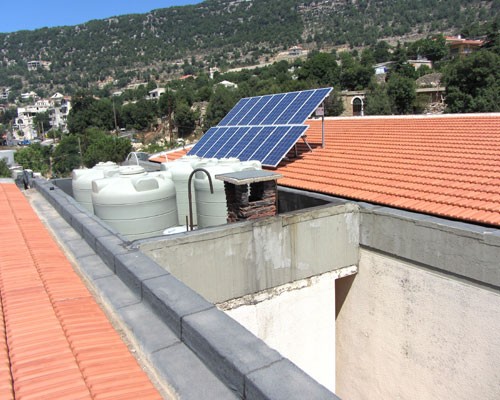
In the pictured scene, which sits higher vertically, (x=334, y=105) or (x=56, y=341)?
(x=334, y=105)

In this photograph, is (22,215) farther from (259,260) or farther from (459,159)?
(459,159)

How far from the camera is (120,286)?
4621mm

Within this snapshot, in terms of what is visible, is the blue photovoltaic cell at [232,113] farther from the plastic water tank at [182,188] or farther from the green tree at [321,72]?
the green tree at [321,72]

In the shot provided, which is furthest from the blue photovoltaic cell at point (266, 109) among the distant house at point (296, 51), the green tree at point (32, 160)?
the distant house at point (296, 51)

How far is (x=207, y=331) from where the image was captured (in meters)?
3.25

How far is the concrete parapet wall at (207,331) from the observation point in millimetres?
2627

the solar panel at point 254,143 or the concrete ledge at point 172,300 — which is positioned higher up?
the solar panel at point 254,143

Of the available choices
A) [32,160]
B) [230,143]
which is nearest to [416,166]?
[230,143]

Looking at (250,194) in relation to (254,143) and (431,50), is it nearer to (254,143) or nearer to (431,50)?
(254,143)

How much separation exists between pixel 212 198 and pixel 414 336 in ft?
15.2

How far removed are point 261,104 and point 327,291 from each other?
9128 mm

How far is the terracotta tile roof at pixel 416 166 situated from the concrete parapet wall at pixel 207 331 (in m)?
4.60

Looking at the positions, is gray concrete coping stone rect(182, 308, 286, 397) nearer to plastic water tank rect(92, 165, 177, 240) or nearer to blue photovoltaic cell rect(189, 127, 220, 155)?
plastic water tank rect(92, 165, 177, 240)

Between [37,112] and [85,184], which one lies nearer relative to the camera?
[85,184]
